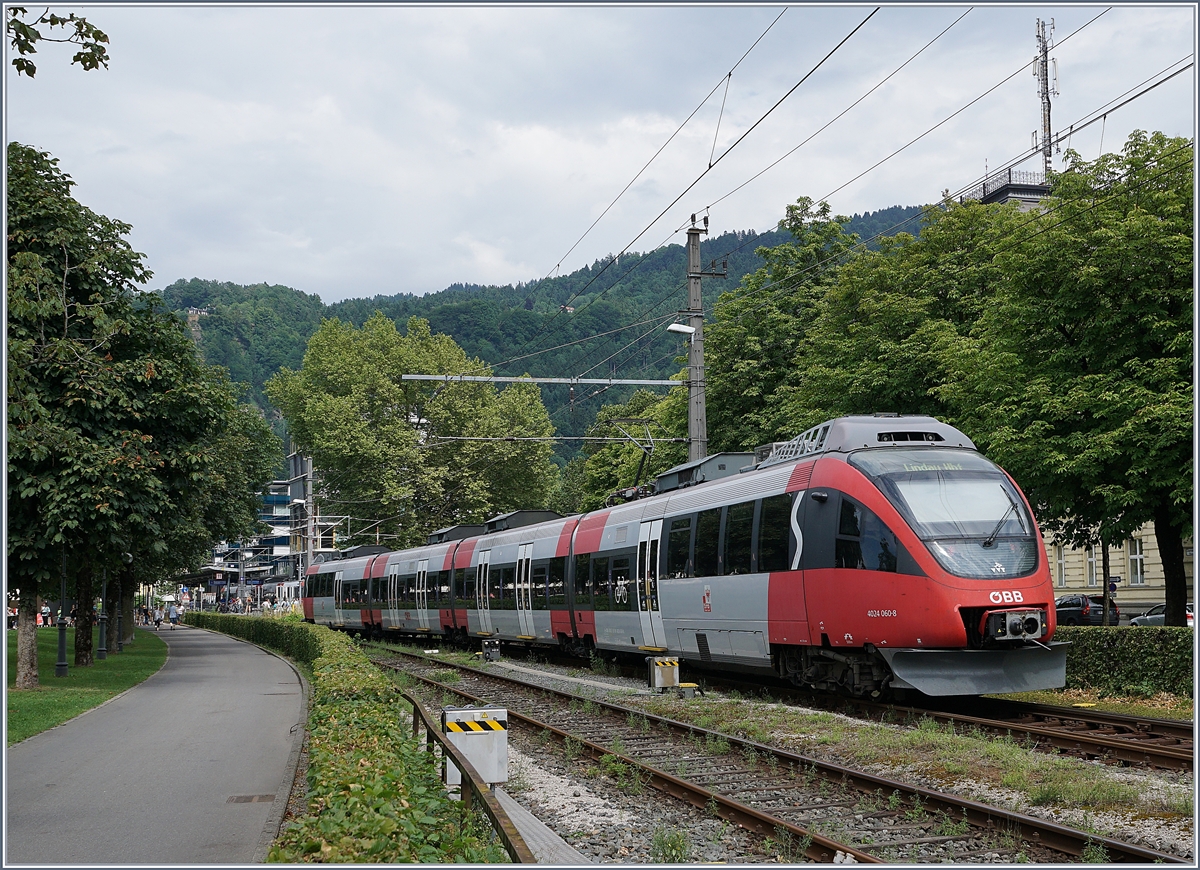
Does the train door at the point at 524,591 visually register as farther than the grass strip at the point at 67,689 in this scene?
Yes

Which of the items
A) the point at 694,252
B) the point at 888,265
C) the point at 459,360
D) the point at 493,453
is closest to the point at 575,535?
the point at 694,252

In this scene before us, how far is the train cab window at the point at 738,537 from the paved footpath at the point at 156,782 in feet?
22.5

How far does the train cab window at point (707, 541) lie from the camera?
19.4 meters

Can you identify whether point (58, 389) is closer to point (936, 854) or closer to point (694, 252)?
point (694, 252)

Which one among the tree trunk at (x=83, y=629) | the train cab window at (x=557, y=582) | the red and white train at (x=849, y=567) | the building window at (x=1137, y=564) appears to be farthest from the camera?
the building window at (x=1137, y=564)

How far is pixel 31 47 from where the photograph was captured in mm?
10438

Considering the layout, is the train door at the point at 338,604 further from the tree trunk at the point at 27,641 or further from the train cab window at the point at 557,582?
the tree trunk at the point at 27,641

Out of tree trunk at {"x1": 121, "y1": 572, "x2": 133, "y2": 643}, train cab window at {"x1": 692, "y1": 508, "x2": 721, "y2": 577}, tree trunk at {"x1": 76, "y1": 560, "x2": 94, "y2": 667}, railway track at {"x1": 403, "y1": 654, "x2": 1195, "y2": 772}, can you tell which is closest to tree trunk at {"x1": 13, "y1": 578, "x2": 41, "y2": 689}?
tree trunk at {"x1": 76, "y1": 560, "x2": 94, "y2": 667}

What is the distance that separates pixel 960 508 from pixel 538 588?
15.8 meters

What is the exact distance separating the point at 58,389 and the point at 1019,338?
62.3ft

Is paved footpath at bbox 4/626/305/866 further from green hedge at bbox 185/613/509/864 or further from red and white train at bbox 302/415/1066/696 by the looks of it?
red and white train at bbox 302/415/1066/696

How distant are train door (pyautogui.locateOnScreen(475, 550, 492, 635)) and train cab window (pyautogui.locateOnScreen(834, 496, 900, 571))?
1963 cm

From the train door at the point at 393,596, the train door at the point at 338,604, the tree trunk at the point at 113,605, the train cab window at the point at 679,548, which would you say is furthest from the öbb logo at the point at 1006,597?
the train door at the point at 338,604

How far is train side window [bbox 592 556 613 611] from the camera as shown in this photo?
81.3ft
